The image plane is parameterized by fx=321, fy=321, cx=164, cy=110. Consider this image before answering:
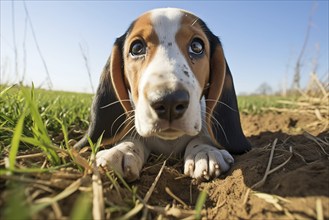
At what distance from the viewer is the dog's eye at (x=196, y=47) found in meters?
2.77

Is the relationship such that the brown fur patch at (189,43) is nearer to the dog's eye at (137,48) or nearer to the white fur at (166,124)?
the white fur at (166,124)

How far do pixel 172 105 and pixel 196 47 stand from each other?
1.06 meters

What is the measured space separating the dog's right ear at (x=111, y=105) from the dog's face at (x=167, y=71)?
0.40 feet

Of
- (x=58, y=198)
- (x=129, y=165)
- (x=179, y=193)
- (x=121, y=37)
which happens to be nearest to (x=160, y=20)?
(x=121, y=37)

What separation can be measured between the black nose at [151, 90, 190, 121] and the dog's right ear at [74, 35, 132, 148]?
95 cm

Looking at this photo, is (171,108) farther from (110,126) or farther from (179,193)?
(110,126)

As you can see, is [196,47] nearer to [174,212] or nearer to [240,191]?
[240,191]

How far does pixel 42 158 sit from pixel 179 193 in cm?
90

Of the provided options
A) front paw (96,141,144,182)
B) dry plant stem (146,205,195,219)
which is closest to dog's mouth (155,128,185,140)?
front paw (96,141,144,182)

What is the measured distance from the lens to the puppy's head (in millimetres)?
2016

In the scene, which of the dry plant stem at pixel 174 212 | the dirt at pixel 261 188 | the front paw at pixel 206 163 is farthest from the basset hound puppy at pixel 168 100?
the dry plant stem at pixel 174 212

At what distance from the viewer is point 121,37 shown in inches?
131

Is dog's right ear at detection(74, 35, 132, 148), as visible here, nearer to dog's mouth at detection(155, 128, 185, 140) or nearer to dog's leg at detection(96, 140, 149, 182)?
dog's leg at detection(96, 140, 149, 182)

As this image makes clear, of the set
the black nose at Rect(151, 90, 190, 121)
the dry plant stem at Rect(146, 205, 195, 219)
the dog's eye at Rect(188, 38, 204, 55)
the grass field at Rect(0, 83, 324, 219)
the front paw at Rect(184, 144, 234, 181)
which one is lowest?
the front paw at Rect(184, 144, 234, 181)
